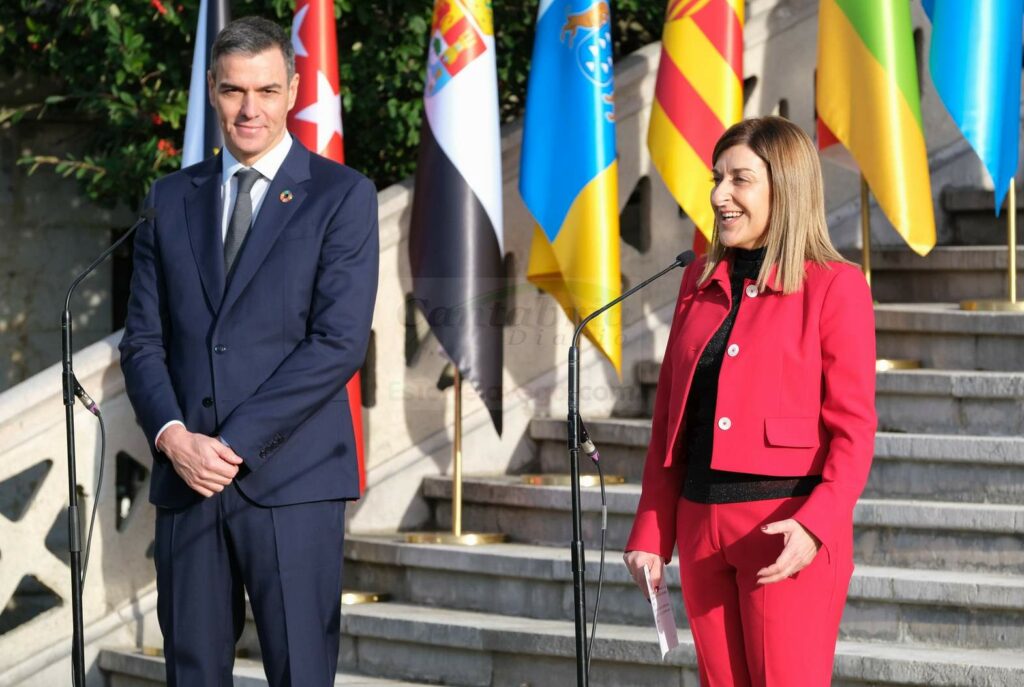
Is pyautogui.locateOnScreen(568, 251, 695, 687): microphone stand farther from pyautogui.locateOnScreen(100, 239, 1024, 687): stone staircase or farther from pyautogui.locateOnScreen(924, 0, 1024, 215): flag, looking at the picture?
pyautogui.locateOnScreen(924, 0, 1024, 215): flag

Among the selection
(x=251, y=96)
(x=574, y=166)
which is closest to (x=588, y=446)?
(x=251, y=96)

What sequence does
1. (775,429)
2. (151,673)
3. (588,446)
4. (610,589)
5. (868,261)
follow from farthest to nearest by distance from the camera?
(868,261), (151,673), (610,589), (588,446), (775,429)

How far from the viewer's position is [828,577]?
10.7ft

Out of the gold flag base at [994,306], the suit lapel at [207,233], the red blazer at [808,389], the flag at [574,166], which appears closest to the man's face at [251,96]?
the suit lapel at [207,233]

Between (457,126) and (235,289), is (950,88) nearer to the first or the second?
(457,126)

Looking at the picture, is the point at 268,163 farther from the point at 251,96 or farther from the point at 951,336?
the point at 951,336

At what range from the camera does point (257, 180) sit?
400 centimetres

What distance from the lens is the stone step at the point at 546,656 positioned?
474cm

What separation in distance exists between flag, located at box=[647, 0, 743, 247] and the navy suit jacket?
2.93m

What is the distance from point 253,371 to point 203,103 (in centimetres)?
327

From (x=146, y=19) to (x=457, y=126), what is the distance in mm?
1873

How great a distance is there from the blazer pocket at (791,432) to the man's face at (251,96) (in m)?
1.43

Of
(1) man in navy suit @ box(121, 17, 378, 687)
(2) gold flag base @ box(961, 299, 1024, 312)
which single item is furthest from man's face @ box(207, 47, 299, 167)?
(2) gold flag base @ box(961, 299, 1024, 312)

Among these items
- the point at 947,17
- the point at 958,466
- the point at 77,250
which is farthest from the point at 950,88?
the point at 77,250
